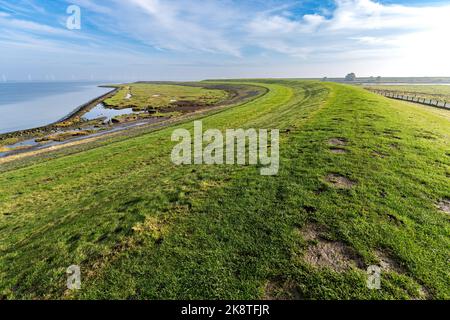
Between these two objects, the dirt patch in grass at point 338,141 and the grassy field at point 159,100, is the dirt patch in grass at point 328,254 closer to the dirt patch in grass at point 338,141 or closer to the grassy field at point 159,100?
the dirt patch in grass at point 338,141

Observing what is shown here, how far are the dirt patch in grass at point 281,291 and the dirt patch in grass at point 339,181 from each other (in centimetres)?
534

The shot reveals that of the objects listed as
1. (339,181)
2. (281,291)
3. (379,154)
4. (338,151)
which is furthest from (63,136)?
(379,154)

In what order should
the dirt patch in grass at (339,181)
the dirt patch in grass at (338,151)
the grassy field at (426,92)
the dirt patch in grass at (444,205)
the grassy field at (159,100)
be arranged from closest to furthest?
the dirt patch in grass at (444,205)
the dirt patch in grass at (339,181)
the dirt patch in grass at (338,151)
the grassy field at (159,100)
the grassy field at (426,92)

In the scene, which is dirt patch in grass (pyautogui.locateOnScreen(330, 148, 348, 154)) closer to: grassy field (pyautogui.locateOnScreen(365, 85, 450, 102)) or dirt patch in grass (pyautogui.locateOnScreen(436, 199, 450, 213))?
dirt patch in grass (pyautogui.locateOnScreen(436, 199, 450, 213))

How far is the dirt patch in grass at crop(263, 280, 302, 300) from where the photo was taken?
538cm

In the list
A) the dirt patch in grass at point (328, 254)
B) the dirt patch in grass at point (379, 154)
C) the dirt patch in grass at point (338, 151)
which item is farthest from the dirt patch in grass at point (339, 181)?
the dirt patch in grass at point (379, 154)

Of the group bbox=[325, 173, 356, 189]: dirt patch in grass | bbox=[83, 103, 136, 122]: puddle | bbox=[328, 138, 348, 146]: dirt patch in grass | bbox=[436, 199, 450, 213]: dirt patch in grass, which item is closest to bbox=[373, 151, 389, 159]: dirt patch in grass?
bbox=[328, 138, 348, 146]: dirt patch in grass

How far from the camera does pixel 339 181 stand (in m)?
9.88

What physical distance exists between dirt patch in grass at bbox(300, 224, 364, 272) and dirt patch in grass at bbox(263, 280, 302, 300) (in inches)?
38.4

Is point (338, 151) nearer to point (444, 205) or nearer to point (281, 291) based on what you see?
point (444, 205)

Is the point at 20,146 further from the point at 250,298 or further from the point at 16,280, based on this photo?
the point at 250,298

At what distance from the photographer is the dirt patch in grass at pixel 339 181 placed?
946 centimetres
